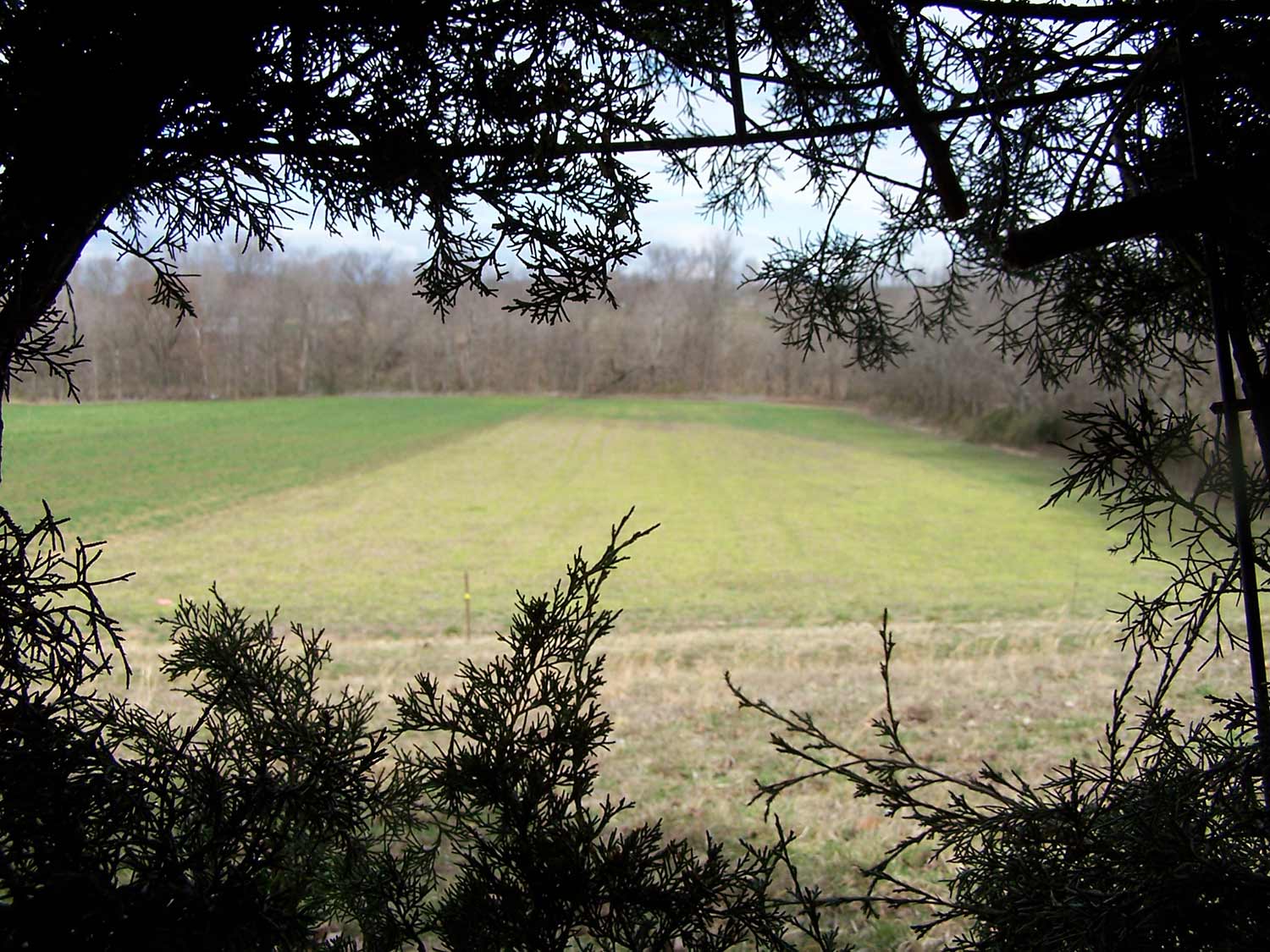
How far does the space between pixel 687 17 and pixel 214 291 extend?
1915cm

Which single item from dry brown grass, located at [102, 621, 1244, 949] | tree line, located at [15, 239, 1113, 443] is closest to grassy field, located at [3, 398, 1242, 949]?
dry brown grass, located at [102, 621, 1244, 949]

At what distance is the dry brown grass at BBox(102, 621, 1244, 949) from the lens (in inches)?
224

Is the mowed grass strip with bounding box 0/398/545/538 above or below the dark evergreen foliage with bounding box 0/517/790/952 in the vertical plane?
below

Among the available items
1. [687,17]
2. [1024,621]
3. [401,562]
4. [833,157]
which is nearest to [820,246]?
[833,157]

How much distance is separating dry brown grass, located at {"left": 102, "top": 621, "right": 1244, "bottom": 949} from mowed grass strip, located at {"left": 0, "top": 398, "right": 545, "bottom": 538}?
26.0ft

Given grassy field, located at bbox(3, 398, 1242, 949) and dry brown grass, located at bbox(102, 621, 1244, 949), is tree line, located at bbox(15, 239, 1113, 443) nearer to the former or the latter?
grassy field, located at bbox(3, 398, 1242, 949)

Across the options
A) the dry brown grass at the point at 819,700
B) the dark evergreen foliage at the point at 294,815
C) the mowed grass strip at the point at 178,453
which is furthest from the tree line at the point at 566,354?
the dark evergreen foliage at the point at 294,815

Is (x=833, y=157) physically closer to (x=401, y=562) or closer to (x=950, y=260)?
(x=950, y=260)

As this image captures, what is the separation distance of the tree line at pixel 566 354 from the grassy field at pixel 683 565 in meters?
2.23

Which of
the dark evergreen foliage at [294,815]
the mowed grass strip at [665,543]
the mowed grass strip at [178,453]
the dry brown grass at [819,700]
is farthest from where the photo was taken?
the mowed grass strip at [178,453]

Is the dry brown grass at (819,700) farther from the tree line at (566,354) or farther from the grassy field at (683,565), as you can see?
the tree line at (566,354)

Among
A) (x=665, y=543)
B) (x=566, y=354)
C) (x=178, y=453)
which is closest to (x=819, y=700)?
(x=665, y=543)

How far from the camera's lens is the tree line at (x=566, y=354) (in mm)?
29406

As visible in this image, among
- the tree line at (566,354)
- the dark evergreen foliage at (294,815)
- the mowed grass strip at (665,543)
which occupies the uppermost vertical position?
the tree line at (566,354)
